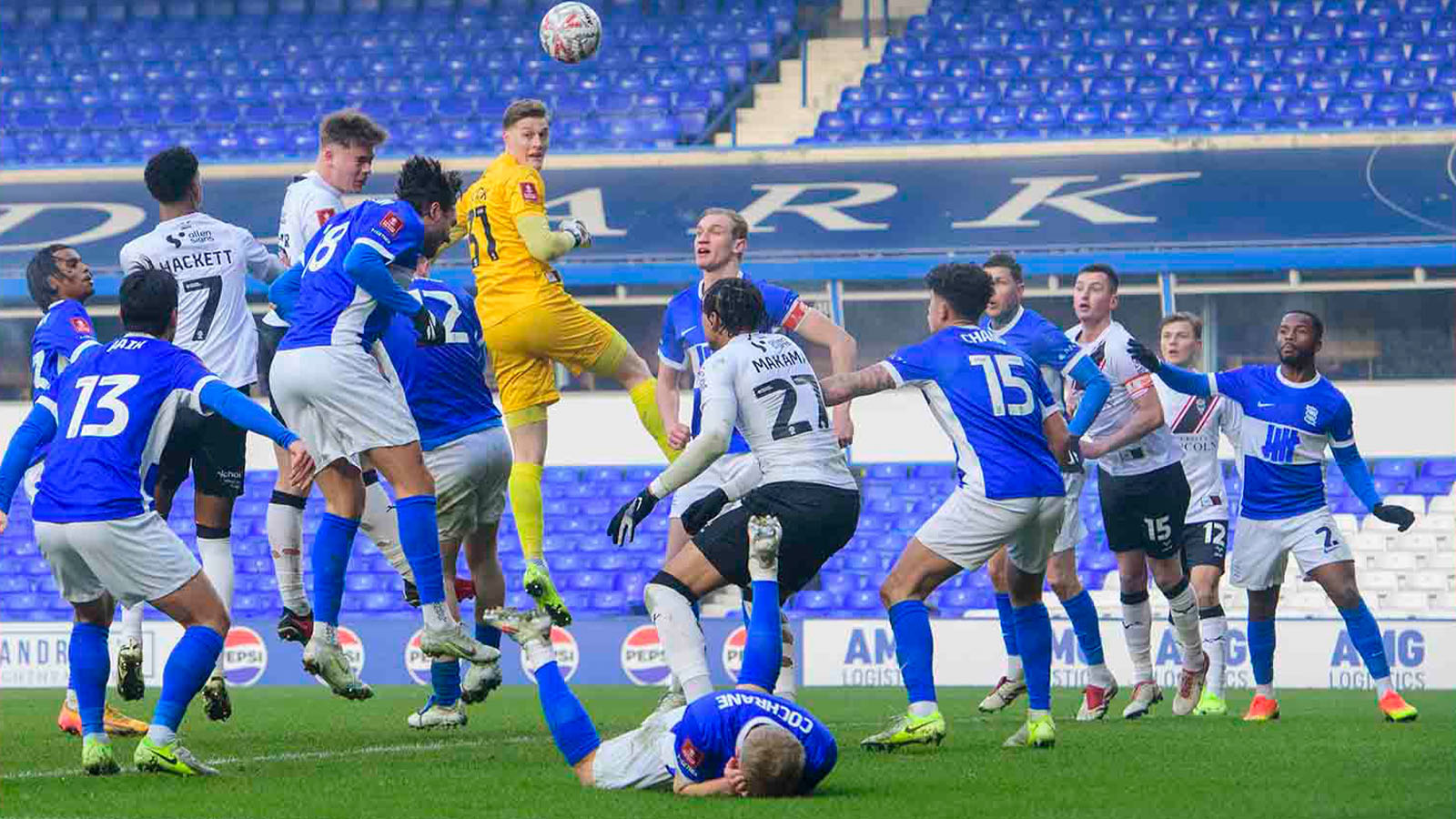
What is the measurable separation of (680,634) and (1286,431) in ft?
15.3

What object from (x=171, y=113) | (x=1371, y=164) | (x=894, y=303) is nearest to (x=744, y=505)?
(x=894, y=303)

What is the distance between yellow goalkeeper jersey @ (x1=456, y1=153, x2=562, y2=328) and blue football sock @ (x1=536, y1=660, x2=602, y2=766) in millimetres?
3455

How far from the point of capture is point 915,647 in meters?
8.24

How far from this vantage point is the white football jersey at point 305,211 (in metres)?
9.55

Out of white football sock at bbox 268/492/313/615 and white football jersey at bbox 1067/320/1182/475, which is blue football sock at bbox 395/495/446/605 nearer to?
white football sock at bbox 268/492/313/615

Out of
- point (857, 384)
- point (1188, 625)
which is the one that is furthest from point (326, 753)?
point (1188, 625)

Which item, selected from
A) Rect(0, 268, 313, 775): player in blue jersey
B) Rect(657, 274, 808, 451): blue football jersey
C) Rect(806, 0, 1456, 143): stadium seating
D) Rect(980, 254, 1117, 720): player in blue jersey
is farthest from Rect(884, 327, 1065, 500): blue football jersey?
Rect(806, 0, 1456, 143): stadium seating

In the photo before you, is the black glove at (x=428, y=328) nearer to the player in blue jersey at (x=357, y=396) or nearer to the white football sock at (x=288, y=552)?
the player in blue jersey at (x=357, y=396)

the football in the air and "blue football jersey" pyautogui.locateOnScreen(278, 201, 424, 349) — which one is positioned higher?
the football in the air

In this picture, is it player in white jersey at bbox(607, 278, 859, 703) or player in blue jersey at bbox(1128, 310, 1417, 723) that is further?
player in blue jersey at bbox(1128, 310, 1417, 723)

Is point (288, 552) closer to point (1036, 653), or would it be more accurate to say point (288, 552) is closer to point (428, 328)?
point (428, 328)

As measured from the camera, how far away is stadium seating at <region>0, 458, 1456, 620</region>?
20.4 meters

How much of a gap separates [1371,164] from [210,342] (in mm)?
17879

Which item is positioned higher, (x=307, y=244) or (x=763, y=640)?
(x=307, y=244)
